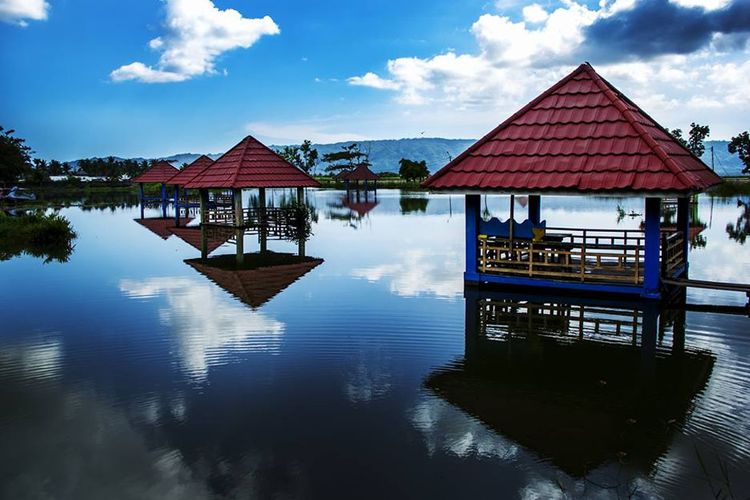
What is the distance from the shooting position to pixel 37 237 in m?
21.8

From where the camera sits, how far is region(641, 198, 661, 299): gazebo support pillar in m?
11.1

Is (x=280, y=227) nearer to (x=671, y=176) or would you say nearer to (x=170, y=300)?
(x=170, y=300)

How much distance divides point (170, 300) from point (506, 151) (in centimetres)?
739

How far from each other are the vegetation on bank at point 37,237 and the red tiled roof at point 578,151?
46.3ft

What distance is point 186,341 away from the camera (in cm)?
895

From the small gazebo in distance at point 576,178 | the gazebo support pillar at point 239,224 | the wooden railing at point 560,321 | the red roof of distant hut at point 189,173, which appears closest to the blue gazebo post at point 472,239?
the small gazebo in distance at point 576,178

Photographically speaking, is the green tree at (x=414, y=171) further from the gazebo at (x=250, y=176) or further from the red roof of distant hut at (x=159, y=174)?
the gazebo at (x=250, y=176)

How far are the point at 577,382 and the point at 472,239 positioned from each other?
20.0 ft

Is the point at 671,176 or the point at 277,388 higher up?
the point at 671,176

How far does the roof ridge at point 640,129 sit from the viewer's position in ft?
34.7

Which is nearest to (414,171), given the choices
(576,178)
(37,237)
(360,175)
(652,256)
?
(360,175)

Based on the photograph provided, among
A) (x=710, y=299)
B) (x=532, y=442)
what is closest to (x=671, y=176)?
(x=710, y=299)

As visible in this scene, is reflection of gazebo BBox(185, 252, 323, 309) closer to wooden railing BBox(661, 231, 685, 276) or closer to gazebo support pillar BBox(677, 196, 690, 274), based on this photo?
wooden railing BBox(661, 231, 685, 276)

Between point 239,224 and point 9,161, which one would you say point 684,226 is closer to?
point 239,224
